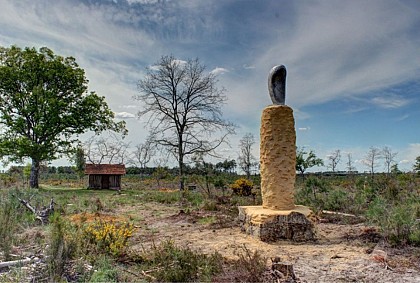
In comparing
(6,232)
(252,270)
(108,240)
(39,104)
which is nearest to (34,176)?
(39,104)

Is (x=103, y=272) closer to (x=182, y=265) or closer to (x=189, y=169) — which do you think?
(x=182, y=265)

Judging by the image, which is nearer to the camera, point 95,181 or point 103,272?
point 103,272

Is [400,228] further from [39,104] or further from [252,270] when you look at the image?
[39,104]

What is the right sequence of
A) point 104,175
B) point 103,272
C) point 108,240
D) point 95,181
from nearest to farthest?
point 103,272 < point 108,240 < point 95,181 < point 104,175

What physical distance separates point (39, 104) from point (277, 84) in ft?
59.6

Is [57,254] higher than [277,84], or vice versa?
[277,84]

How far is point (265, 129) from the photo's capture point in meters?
7.82

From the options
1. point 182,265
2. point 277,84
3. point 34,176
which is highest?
point 277,84

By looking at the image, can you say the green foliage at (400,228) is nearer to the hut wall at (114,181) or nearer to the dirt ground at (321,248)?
the dirt ground at (321,248)

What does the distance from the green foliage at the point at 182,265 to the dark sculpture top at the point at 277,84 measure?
166 inches

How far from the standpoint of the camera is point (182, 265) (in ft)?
15.3

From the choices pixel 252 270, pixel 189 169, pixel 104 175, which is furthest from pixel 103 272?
pixel 104 175

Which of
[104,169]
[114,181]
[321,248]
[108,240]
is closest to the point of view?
[108,240]

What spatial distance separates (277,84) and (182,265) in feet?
15.7
